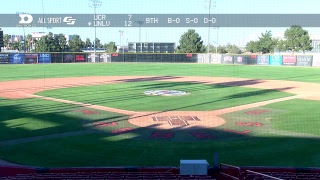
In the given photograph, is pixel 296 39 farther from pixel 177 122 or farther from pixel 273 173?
pixel 273 173

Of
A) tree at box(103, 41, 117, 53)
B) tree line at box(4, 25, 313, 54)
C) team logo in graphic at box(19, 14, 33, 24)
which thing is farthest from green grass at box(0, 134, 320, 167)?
tree at box(103, 41, 117, 53)

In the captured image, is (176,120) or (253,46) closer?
(176,120)

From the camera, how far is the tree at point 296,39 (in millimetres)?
48781

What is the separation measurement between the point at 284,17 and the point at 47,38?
27.5 meters

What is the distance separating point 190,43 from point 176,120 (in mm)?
38271

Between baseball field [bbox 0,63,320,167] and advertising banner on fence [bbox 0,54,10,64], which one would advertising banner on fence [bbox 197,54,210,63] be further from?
baseball field [bbox 0,63,320,167]

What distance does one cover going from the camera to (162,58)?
4616 cm

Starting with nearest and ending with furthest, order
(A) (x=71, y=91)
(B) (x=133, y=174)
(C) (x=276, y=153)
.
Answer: (B) (x=133, y=174) < (C) (x=276, y=153) < (A) (x=71, y=91)

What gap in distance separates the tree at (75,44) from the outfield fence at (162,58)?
3.14 feet

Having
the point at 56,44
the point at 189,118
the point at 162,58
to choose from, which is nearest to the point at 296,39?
the point at 162,58

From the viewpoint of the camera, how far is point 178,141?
Result: 29.6 feet

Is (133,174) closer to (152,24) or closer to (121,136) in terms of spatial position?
(121,136)

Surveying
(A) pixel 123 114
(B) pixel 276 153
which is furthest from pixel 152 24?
(B) pixel 276 153

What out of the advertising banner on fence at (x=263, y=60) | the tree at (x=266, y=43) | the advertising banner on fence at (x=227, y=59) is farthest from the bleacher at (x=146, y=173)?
the tree at (x=266, y=43)
